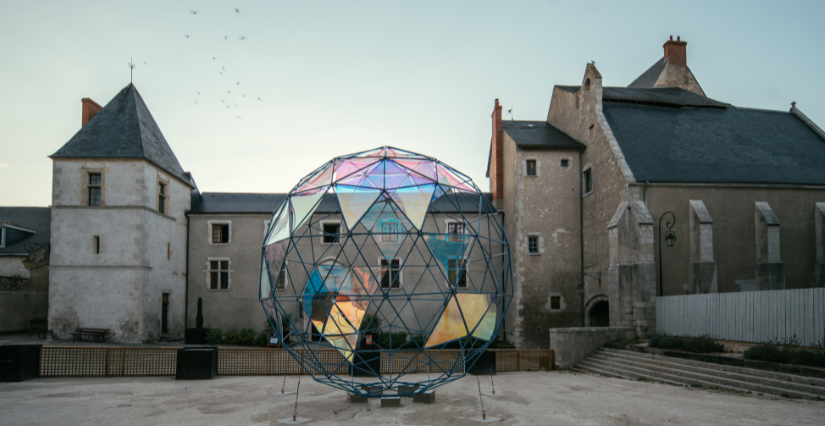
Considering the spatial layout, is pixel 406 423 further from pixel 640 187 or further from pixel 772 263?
pixel 772 263

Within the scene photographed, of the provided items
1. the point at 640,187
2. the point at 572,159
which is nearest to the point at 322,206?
the point at 572,159

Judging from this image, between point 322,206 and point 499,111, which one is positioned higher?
point 499,111

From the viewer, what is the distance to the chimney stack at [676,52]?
3772cm

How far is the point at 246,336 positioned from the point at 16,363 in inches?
531

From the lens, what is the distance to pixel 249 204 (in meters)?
32.8

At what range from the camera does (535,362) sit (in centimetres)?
2061

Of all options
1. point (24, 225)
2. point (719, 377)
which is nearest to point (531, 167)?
point (719, 377)

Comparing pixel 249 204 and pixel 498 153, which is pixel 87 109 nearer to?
pixel 249 204

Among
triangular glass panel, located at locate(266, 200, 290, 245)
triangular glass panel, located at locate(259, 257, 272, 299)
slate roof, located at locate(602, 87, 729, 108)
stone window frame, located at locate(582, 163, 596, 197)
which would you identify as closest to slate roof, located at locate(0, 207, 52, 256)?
triangular glass panel, located at locate(266, 200, 290, 245)

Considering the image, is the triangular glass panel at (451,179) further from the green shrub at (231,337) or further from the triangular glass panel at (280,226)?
the green shrub at (231,337)

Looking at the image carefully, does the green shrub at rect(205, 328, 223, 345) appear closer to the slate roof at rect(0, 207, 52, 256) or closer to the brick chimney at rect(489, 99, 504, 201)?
the slate roof at rect(0, 207, 52, 256)

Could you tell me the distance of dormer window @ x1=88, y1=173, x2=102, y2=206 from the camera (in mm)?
27109

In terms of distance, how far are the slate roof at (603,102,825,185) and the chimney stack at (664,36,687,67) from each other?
741 cm

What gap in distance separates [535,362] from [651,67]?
30.6 metres
